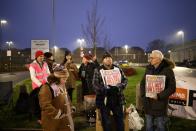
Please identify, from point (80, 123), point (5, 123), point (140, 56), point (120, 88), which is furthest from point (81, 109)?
point (140, 56)

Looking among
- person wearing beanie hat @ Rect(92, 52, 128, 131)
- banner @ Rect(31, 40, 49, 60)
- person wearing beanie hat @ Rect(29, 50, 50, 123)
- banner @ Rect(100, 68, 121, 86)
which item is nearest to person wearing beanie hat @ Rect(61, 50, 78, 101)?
person wearing beanie hat @ Rect(29, 50, 50, 123)

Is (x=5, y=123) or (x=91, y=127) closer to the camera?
(x=91, y=127)

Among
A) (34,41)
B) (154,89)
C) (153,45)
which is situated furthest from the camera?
(153,45)

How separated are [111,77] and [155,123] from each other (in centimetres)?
129

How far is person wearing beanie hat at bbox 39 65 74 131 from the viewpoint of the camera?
523 centimetres

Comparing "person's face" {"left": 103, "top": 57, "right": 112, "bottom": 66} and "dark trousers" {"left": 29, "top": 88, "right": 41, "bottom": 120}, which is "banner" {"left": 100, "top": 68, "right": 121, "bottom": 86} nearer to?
"person's face" {"left": 103, "top": 57, "right": 112, "bottom": 66}

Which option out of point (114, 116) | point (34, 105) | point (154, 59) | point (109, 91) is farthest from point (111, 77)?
point (34, 105)

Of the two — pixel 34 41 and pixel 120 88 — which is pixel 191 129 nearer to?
pixel 120 88

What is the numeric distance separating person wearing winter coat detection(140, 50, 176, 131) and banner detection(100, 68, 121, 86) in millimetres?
613

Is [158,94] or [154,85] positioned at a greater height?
[154,85]

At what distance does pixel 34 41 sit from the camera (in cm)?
1562

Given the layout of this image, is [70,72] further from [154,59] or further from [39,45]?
[39,45]

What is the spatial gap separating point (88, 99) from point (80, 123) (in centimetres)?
75

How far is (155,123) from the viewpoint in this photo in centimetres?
685
